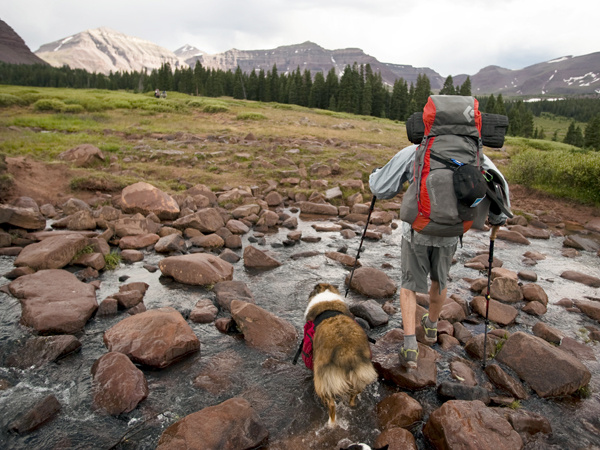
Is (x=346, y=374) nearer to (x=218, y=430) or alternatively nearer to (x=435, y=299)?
(x=218, y=430)

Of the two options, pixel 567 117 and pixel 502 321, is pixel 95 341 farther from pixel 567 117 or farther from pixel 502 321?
pixel 567 117

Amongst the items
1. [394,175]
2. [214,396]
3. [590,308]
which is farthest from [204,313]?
[590,308]

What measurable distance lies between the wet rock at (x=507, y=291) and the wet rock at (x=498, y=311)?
1.67 feet

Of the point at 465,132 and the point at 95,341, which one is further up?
the point at 465,132

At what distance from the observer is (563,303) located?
8109mm

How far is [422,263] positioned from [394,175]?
50.8 inches

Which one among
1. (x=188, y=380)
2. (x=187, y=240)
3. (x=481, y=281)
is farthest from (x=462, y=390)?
(x=187, y=240)

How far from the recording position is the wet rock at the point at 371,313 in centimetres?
701

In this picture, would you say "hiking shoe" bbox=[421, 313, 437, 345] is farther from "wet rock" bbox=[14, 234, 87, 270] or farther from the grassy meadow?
the grassy meadow

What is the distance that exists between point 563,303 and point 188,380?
26.4 ft

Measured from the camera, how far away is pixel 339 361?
4031 millimetres

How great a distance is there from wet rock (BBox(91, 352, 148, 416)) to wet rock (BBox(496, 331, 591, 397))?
547 centimetres

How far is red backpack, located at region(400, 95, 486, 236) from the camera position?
4340mm

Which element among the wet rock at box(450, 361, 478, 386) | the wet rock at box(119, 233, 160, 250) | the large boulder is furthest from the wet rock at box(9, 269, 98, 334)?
the wet rock at box(450, 361, 478, 386)
